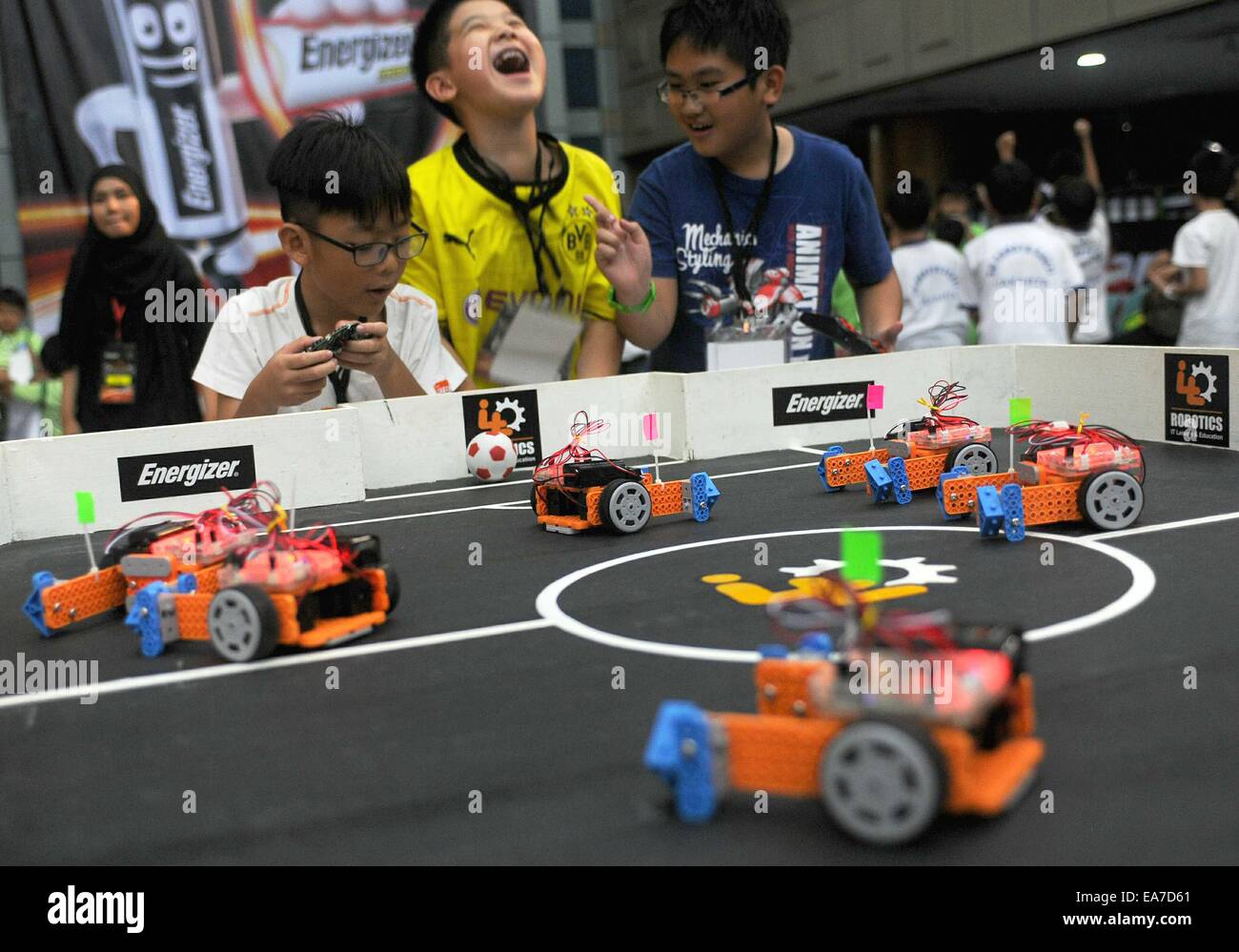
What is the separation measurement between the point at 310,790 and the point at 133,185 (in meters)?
3.71

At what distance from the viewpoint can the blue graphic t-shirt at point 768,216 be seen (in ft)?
15.2

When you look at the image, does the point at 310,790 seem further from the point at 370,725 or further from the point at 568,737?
the point at 568,737

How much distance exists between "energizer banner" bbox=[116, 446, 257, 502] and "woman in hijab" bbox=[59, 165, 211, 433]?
101 centimetres

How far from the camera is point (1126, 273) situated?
9703 millimetres

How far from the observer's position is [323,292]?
3.83m

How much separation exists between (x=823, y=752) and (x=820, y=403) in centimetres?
312

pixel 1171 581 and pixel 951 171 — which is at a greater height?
pixel 951 171

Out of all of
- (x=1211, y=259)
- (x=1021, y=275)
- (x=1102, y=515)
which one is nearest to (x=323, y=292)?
(x=1102, y=515)

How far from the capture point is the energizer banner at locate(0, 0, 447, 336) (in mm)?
9258

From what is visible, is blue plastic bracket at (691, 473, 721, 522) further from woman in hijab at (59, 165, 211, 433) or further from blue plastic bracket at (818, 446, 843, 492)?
woman in hijab at (59, 165, 211, 433)

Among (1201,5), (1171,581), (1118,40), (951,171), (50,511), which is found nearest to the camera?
(1171,581)
